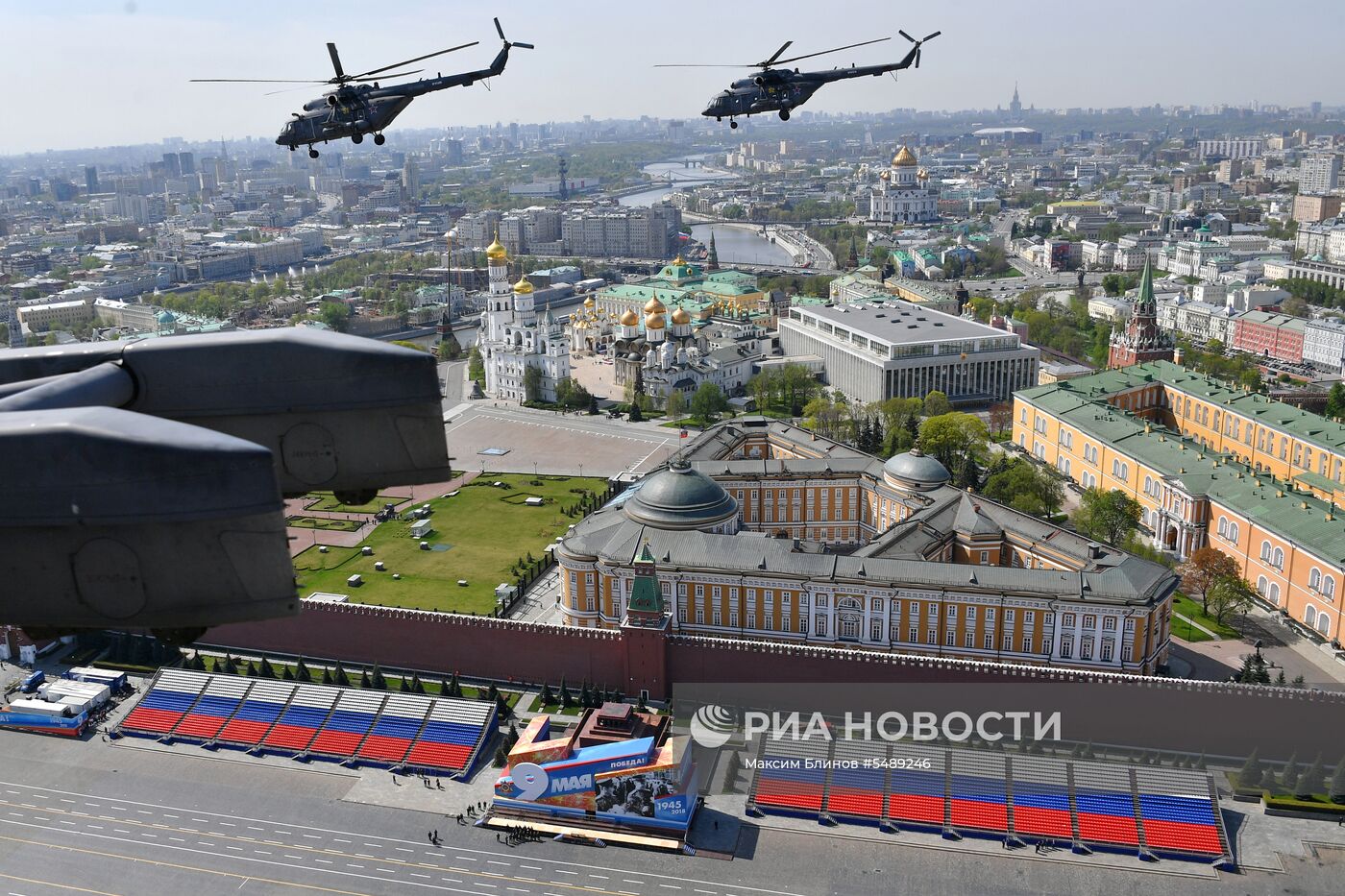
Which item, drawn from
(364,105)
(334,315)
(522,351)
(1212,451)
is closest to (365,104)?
(364,105)

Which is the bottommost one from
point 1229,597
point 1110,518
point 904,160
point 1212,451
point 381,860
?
point 381,860

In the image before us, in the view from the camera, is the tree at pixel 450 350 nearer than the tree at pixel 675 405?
No

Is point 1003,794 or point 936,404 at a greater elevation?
point 936,404

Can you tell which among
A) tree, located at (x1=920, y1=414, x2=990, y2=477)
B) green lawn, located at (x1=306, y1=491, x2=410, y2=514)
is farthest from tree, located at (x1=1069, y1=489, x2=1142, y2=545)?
green lawn, located at (x1=306, y1=491, x2=410, y2=514)

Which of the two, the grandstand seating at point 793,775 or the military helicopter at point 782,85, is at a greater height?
the military helicopter at point 782,85

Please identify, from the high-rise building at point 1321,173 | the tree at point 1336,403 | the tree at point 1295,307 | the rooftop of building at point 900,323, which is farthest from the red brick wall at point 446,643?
the high-rise building at point 1321,173

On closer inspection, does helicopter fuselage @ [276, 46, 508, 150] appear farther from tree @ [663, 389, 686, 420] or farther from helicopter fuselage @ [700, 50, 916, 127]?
tree @ [663, 389, 686, 420]

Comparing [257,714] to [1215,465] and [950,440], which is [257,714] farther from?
[1215,465]

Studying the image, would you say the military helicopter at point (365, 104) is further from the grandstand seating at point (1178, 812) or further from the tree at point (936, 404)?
the tree at point (936, 404)
